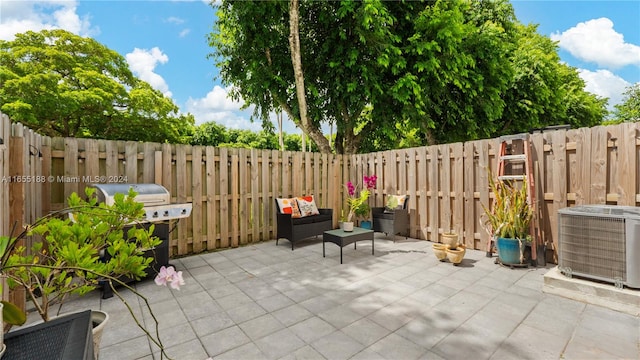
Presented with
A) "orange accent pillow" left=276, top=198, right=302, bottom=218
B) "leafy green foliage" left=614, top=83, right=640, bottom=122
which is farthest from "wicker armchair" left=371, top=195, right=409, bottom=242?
"leafy green foliage" left=614, top=83, right=640, bottom=122

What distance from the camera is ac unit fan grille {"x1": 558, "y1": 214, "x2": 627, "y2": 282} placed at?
8.30ft

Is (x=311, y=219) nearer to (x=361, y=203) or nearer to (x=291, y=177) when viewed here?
(x=361, y=203)

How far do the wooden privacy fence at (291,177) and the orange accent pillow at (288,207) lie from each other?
0.42m

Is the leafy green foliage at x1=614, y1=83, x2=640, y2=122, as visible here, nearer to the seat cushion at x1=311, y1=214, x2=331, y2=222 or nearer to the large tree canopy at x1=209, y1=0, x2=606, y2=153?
the large tree canopy at x1=209, y1=0, x2=606, y2=153

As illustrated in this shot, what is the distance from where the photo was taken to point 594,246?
105 inches

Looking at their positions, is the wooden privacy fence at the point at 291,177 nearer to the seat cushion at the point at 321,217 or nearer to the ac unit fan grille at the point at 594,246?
the seat cushion at the point at 321,217

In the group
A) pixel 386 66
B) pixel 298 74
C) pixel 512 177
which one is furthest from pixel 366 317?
pixel 298 74

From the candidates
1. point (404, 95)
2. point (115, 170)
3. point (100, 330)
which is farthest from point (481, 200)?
point (115, 170)

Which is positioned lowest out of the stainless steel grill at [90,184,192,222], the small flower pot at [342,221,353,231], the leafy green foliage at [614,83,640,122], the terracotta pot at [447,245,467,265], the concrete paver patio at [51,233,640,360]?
the concrete paver patio at [51,233,640,360]

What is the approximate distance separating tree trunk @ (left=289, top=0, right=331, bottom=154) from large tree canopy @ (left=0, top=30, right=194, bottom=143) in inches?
348

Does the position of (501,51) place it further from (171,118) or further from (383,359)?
(171,118)

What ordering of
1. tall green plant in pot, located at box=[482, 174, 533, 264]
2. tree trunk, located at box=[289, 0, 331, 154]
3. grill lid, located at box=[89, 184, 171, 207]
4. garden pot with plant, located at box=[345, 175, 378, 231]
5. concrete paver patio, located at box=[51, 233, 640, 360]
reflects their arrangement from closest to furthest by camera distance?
1. concrete paver patio, located at box=[51, 233, 640, 360]
2. grill lid, located at box=[89, 184, 171, 207]
3. tall green plant in pot, located at box=[482, 174, 533, 264]
4. garden pot with plant, located at box=[345, 175, 378, 231]
5. tree trunk, located at box=[289, 0, 331, 154]

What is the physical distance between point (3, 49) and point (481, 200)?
17.1 meters

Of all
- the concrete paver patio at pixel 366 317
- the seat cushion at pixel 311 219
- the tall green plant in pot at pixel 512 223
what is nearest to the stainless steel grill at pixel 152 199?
the concrete paver patio at pixel 366 317
